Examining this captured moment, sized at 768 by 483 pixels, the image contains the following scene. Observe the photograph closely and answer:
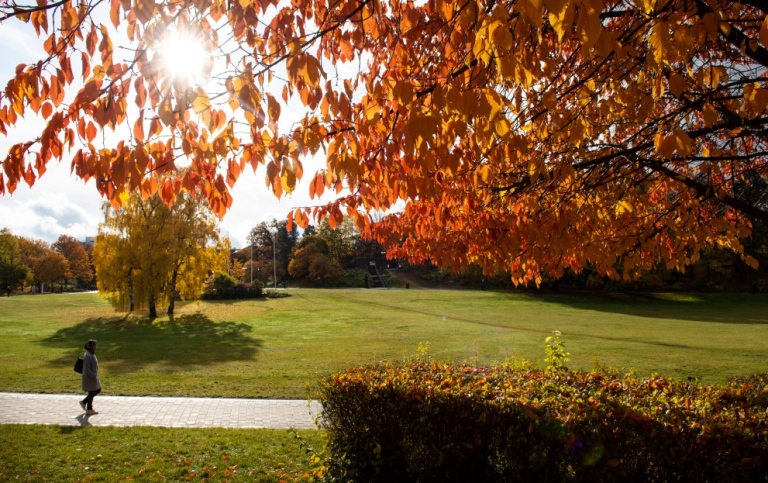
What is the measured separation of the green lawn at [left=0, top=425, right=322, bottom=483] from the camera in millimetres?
6195

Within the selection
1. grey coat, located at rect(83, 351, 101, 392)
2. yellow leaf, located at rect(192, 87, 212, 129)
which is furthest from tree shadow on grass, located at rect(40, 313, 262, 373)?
yellow leaf, located at rect(192, 87, 212, 129)

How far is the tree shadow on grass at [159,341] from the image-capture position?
17219 mm

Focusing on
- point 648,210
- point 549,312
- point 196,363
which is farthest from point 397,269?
point 648,210

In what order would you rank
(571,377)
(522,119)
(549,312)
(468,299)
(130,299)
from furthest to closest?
1. (468,299)
2. (549,312)
3. (130,299)
4. (571,377)
5. (522,119)

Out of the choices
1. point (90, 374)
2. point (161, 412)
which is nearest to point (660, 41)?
point (161, 412)

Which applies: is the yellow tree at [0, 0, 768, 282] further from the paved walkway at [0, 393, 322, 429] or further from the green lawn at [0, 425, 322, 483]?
the paved walkway at [0, 393, 322, 429]

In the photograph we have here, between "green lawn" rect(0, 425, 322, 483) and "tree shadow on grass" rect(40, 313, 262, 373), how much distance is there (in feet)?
25.5

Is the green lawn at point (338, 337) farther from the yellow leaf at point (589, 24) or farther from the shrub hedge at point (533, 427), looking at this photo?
the yellow leaf at point (589, 24)

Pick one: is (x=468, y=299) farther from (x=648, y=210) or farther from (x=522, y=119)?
(x=522, y=119)

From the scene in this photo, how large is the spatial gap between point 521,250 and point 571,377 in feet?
5.65

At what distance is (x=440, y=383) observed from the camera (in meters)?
5.36

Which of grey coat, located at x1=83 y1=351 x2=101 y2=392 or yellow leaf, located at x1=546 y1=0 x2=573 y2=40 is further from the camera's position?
grey coat, located at x1=83 y1=351 x2=101 y2=392

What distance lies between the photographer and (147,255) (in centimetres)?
2800

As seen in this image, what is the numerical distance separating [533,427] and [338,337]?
1979cm
